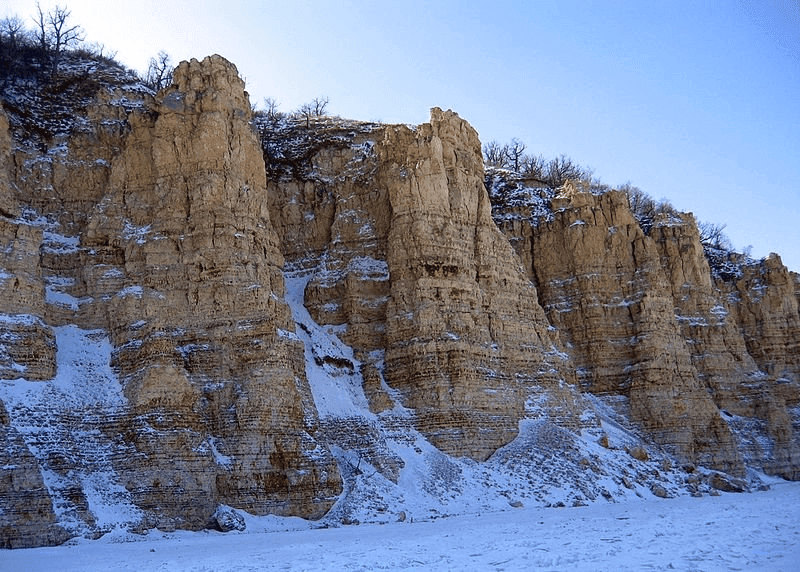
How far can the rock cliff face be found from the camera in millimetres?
35344

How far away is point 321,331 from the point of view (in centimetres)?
4691

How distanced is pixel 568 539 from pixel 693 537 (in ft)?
9.84

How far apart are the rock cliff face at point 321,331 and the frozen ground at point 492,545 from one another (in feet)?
12.0

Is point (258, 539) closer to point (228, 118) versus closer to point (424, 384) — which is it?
point (424, 384)

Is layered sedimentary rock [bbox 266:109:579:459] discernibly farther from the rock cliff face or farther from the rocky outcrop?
the rocky outcrop

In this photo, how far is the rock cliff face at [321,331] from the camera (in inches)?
1391

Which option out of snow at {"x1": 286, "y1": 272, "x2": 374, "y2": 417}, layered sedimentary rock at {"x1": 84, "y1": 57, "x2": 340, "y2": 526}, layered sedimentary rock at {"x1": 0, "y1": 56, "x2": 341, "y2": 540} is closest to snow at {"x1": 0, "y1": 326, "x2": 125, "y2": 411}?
layered sedimentary rock at {"x1": 0, "y1": 56, "x2": 341, "y2": 540}

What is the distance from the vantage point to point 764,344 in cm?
6169

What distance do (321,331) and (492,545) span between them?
2389 cm

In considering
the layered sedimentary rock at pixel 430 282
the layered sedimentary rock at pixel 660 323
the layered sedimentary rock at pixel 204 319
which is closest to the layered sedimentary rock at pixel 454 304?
the layered sedimentary rock at pixel 430 282

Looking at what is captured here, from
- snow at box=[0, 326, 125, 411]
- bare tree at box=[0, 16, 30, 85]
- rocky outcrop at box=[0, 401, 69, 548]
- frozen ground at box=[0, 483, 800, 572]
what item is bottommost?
frozen ground at box=[0, 483, 800, 572]

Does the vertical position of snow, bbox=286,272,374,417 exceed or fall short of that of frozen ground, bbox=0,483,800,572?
it exceeds it

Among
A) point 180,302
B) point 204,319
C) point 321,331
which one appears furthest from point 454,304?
point 180,302

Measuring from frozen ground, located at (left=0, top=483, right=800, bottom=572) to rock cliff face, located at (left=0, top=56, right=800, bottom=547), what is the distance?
144 inches
